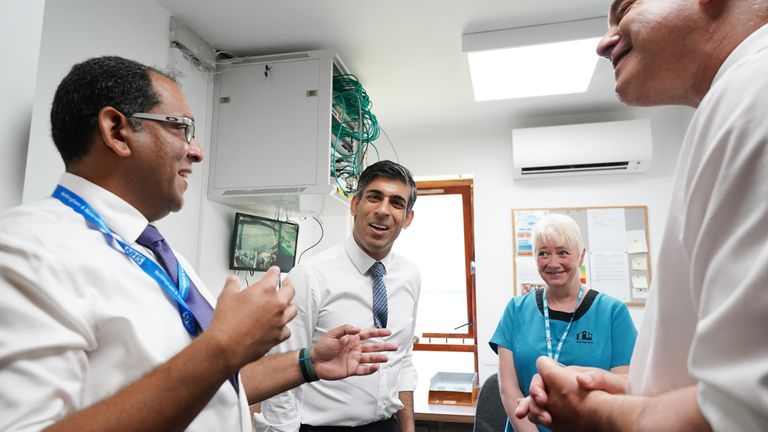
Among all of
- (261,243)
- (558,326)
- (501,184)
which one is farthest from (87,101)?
(501,184)

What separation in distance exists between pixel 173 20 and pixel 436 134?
2304 mm

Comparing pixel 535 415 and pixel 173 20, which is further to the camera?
pixel 173 20

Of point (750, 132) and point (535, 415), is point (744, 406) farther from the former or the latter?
point (535, 415)

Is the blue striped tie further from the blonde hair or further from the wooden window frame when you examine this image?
the wooden window frame

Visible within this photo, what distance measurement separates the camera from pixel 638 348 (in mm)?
753

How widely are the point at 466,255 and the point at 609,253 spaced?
1168mm

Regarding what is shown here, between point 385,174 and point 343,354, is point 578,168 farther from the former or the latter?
point 343,354

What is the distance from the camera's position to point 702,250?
556mm

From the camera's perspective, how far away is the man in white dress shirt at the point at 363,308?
1.67m

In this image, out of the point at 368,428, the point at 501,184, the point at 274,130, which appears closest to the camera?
the point at 368,428

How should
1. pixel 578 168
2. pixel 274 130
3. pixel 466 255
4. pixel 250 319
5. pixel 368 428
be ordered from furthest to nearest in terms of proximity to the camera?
pixel 466 255 < pixel 578 168 < pixel 274 130 < pixel 368 428 < pixel 250 319

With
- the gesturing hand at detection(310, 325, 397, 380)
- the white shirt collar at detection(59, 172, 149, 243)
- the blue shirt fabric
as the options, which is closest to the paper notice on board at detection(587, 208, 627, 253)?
the blue shirt fabric

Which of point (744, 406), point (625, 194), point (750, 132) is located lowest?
point (744, 406)

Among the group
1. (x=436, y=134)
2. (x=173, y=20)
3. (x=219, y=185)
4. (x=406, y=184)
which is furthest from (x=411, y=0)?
(x=436, y=134)
